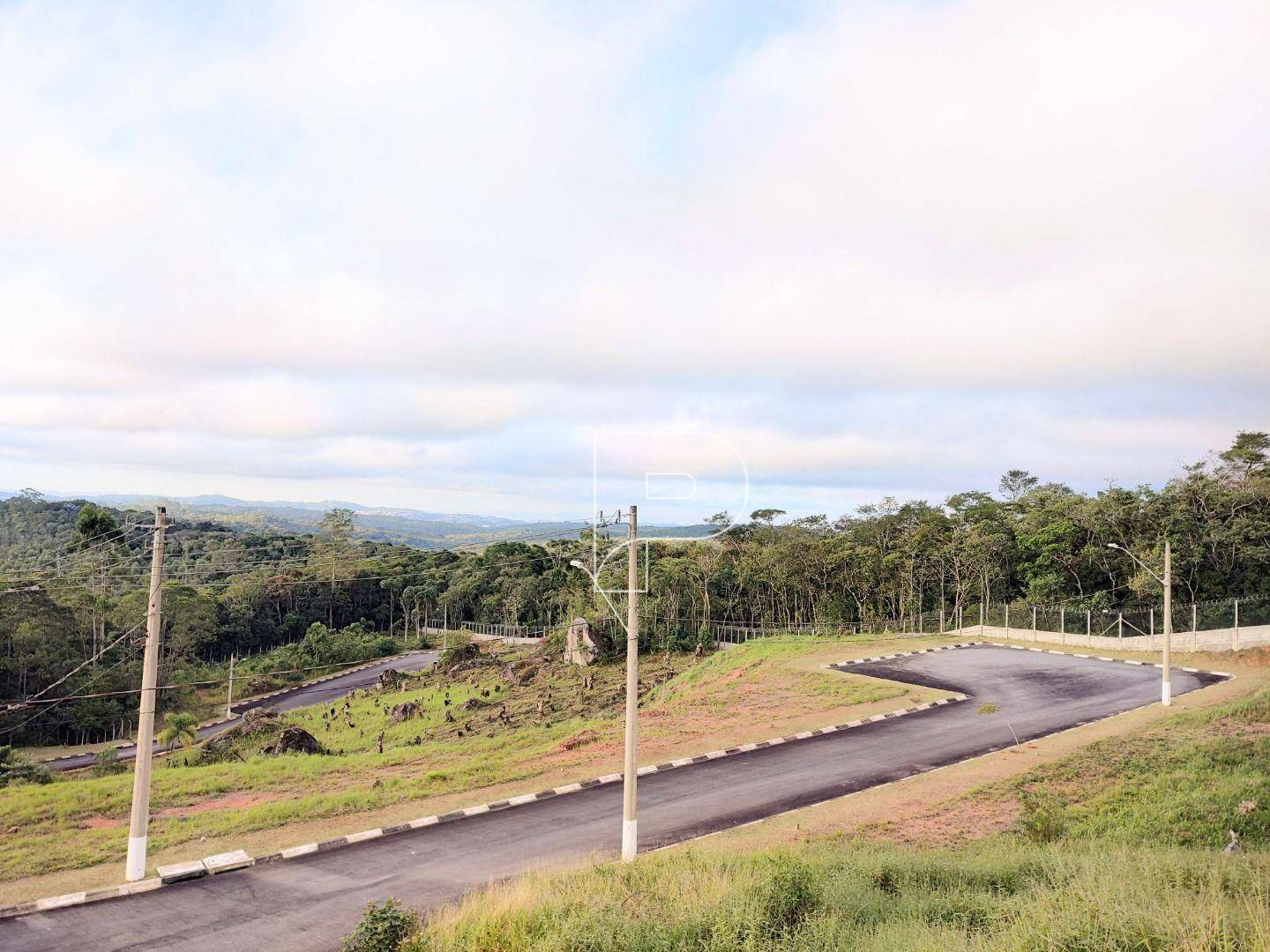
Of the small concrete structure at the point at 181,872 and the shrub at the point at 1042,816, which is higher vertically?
the shrub at the point at 1042,816

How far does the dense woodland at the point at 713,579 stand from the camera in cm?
4662

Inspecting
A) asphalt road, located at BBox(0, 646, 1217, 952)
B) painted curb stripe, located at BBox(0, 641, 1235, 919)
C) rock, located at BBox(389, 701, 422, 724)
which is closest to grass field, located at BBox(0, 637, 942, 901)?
rock, located at BBox(389, 701, 422, 724)

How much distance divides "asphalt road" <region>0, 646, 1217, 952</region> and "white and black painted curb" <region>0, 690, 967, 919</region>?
0.72 ft

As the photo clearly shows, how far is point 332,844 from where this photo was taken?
51.2ft

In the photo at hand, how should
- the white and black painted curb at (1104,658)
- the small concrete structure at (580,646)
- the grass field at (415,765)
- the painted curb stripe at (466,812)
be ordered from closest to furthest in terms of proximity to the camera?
1. the painted curb stripe at (466,812)
2. the grass field at (415,765)
3. the white and black painted curb at (1104,658)
4. the small concrete structure at (580,646)

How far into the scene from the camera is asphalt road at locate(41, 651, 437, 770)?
45453 millimetres

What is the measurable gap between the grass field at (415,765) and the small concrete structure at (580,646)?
5.84m

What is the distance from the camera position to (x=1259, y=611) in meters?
35.1

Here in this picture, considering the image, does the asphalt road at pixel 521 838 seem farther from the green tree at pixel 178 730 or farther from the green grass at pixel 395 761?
the green tree at pixel 178 730

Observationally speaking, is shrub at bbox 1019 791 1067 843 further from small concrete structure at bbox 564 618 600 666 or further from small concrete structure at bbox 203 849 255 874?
small concrete structure at bbox 564 618 600 666

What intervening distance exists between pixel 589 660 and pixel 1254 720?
35.7 m

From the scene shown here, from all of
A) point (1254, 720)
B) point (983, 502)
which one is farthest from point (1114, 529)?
point (1254, 720)

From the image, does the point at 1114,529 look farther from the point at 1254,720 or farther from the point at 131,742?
the point at 131,742

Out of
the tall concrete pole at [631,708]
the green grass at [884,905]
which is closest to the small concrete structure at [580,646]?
the tall concrete pole at [631,708]
